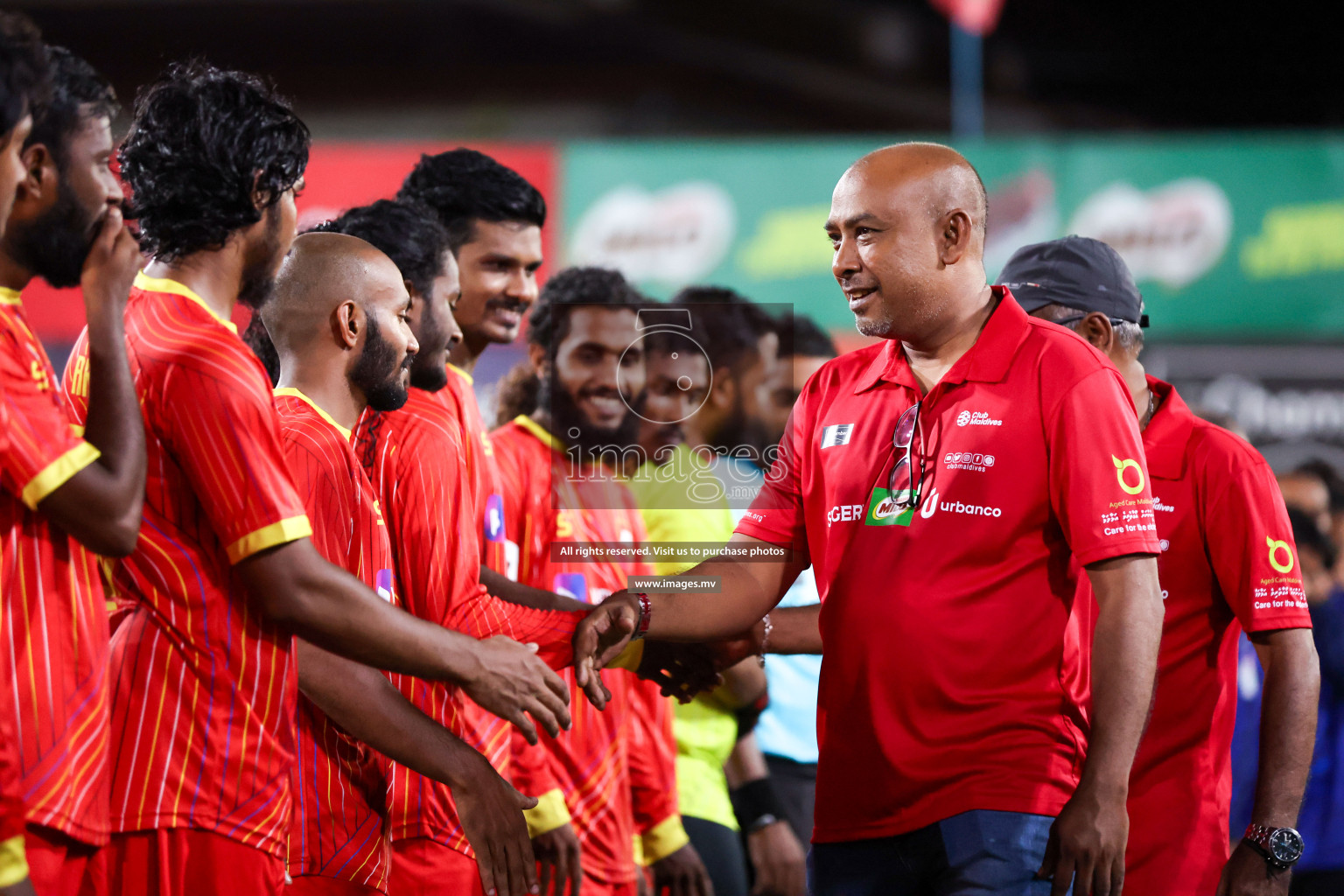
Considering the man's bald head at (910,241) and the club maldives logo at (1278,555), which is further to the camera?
the club maldives logo at (1278,555)

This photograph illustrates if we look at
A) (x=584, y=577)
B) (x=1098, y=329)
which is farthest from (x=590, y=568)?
(x=1098, y=329)

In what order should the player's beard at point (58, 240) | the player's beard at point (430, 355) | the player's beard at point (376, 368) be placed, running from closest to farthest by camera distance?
the player's beard at point (58, 240) < the player's beard at point (376, 368) < the player's beard at point (430, 355)

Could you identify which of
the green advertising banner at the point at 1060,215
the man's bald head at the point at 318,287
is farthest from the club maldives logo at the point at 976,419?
the green advertising banner at the point at 1060,215

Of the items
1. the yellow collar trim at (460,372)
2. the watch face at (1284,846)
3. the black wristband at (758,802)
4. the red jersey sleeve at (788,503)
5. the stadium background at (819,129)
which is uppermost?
the stadium background at (819,129)

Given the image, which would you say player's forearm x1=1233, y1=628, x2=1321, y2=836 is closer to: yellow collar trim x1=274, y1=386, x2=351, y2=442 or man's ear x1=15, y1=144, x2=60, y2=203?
yellow collar trim x1=274, y1=386, x2=351, y2=442

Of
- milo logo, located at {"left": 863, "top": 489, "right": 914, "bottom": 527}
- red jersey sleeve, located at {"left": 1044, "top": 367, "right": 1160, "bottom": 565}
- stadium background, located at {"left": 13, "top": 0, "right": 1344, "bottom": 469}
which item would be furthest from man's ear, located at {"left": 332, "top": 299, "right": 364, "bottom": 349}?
stadium background, located at {"left": 13, "top": 0, "right": 1344, "bottom": 469}

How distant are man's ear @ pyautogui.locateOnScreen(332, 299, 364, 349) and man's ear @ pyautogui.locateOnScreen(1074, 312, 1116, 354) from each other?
1.99 meters

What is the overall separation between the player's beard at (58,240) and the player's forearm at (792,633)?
2.14 meters

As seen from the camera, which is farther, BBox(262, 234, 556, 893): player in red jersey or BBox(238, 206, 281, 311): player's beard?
BBox(262, 234, 556, 893): player in red jersey

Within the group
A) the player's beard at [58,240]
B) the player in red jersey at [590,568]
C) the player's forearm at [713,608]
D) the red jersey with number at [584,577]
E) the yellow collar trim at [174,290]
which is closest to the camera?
the player's beard at [58,240]

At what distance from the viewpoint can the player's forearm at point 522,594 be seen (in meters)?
3.61

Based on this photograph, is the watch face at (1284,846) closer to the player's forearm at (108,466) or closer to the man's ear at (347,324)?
the man's ear at (347,324)

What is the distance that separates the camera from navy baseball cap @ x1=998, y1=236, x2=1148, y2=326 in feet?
12.5

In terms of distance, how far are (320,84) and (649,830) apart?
1511 cm
